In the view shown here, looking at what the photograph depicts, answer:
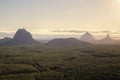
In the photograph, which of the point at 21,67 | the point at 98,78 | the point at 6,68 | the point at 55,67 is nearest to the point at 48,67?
the point at 55,67

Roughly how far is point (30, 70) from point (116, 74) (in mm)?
68691

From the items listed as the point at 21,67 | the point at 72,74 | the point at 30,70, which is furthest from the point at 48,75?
the point at 21,67

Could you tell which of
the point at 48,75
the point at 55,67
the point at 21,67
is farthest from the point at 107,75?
the point at 21,67

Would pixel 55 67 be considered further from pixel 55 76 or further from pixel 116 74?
pixel 116 74

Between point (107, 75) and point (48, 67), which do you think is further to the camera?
point (48, 67)

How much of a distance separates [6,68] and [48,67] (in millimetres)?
34987

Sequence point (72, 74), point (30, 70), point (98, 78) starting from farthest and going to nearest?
point (30, 70) < point (72, 74) < point (98, 78)

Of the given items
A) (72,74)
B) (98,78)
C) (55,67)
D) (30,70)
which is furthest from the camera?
(55,67)

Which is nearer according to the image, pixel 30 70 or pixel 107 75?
pixel 107 75

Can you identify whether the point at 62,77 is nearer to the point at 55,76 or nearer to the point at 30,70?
the point at 55,76

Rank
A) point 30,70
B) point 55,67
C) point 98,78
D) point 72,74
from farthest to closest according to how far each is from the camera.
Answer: point 55,67 < point 30,70 < point 72,74 < point 98,78

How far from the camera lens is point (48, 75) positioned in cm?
15775

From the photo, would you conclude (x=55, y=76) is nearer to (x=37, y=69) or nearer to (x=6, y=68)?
(x=37, y=69)

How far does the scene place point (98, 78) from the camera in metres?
150
